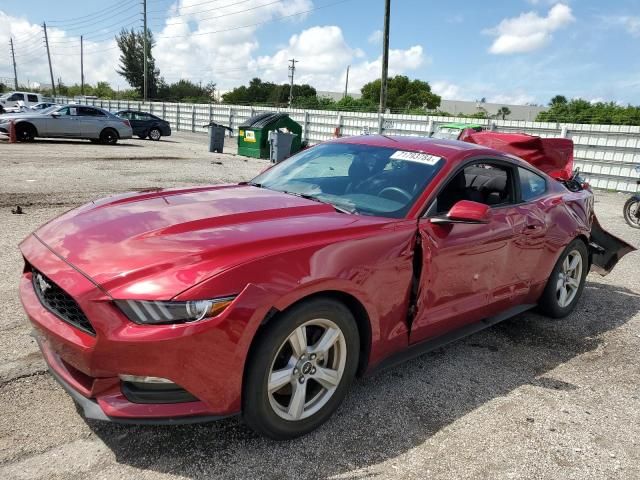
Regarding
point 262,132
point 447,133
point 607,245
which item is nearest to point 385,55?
point 262,132

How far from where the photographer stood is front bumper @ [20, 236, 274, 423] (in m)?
2.12

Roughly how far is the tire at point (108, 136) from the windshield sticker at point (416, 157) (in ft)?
60.7

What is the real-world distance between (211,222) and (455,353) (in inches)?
86.6

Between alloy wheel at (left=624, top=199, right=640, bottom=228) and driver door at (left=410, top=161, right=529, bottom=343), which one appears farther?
alloy wheel at (left=624, top=199, right=640, bottom=228)

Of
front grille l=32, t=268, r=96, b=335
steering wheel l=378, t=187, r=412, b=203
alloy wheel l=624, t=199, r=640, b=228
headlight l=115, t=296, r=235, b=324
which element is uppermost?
steering wheel l=378, t=187, r=412, b=203

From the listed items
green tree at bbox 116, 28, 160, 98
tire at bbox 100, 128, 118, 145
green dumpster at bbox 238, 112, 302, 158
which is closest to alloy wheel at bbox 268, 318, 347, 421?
green dumpster at bbox 238, 112, 302, 158

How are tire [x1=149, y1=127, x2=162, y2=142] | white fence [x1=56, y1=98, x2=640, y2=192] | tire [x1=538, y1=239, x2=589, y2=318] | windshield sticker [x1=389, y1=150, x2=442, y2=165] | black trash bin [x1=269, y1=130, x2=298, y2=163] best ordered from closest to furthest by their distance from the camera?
windshield sticker [x1=389, y1=150, x2=442, y2=165] → tire [x1=538, y1=239, x2=589, y2=318] → white fence [x1=56, y1=98, x2=640, y2=192] → black trash bin [x1=269, y1=130, x2=298, y2=163] → tire [x1=149, y1=127, x2=162, y2=142]

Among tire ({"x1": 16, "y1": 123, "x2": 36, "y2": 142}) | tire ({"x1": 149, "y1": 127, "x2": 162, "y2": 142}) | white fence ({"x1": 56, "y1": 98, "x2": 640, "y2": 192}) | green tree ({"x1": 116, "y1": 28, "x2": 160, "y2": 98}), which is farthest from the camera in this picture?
green tree ({"x1": 116, "y1": 28, "x2": 160, "y2": 98})

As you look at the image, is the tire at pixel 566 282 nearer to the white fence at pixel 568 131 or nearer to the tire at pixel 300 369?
the tire at pixel 300 369

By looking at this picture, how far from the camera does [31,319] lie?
2.52m

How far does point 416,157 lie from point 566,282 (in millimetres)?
2206

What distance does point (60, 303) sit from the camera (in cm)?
240

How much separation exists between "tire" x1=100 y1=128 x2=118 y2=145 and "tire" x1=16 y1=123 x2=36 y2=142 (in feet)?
7.60

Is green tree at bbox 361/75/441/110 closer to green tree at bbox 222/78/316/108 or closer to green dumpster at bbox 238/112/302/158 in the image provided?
green tree at bbox 222/78/316/108
